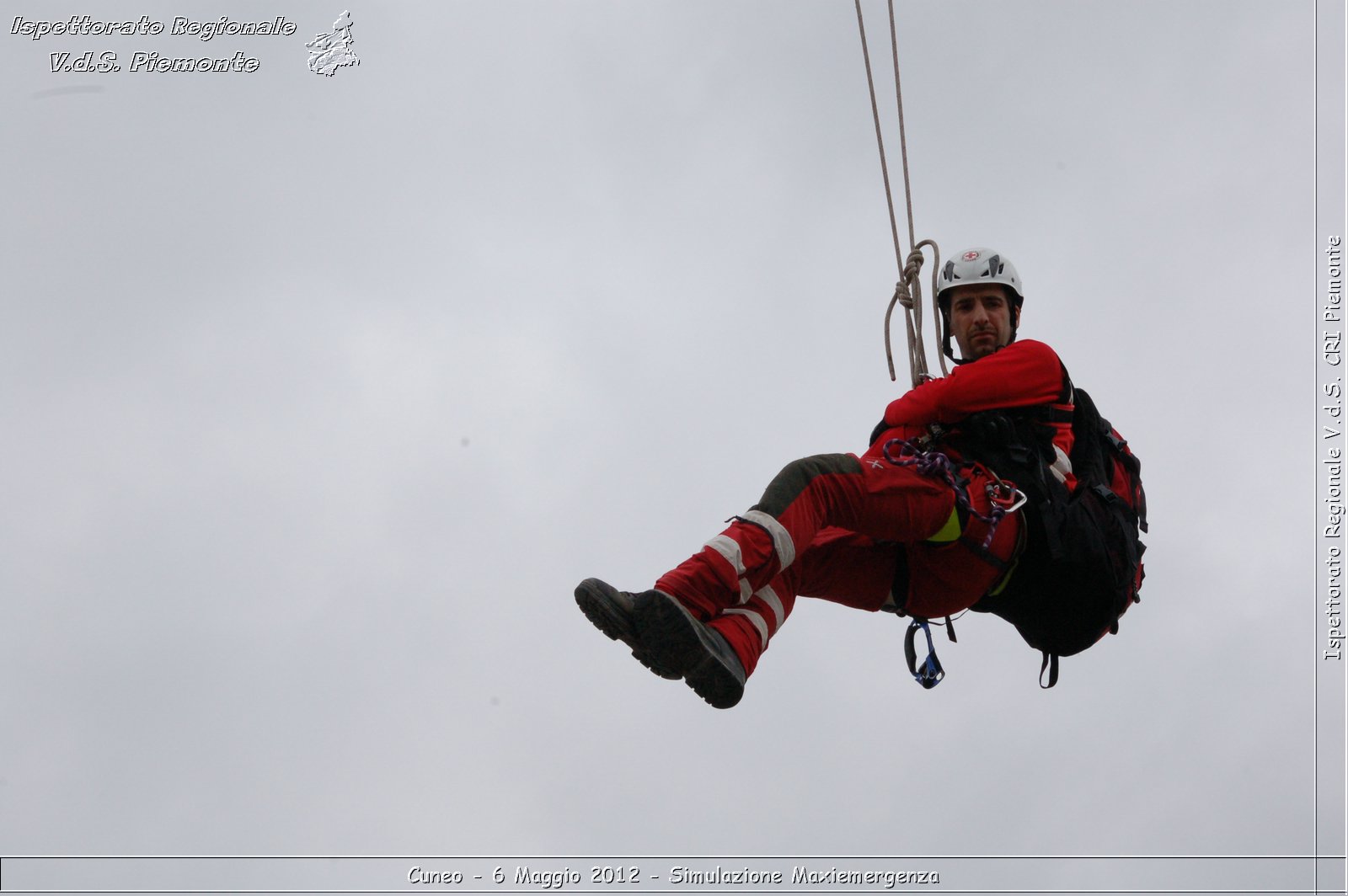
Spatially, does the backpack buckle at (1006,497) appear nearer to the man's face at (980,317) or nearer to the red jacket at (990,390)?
the red jacket at (990,390)

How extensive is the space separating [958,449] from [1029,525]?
1.31 ft

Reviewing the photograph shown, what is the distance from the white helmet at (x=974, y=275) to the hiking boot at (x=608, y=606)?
2.21m

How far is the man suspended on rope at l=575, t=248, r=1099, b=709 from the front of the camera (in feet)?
19.8

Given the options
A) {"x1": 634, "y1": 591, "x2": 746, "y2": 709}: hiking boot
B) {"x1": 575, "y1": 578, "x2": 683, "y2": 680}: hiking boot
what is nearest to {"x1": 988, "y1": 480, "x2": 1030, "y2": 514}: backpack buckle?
{"x1": 634, "y1": 591, "x2": 746, "y2": 709}: hiking boot

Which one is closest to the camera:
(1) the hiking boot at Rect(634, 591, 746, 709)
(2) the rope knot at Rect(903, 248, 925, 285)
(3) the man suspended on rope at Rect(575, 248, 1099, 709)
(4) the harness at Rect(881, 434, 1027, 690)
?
(1) the hiking boot at Rect(634, 591, 746, 709)

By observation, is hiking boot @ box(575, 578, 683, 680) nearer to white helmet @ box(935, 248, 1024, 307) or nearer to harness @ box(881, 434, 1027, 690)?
harness @ box(881, 434, 1027, 690)

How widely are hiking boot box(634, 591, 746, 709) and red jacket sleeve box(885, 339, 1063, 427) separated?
1.26 metres

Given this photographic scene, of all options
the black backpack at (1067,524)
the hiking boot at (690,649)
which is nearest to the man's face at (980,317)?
the black backpack at (1067,524)

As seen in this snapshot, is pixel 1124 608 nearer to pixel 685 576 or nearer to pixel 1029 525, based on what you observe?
pixel 1029 525

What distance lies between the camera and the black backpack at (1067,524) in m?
6.68

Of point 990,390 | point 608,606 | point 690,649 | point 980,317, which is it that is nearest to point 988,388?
point 990,390

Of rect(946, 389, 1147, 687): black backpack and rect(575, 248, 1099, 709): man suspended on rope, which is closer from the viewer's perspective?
rect(575, 248, 1099, 709): man suspended on rope

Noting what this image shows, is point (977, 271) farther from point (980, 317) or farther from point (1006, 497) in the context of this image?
point (1006, 497)

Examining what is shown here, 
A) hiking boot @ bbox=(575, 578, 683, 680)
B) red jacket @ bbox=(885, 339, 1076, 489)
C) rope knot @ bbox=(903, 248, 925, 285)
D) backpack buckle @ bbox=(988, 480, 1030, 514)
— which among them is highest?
rope knot @ bbox=(903, 248, 925, 285)
